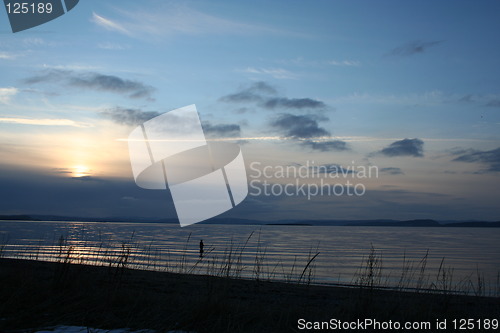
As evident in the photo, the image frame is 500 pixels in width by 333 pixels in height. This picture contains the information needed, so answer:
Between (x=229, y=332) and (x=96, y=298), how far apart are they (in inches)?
103

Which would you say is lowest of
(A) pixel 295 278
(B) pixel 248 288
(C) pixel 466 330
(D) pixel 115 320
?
(A) pixel 295 278

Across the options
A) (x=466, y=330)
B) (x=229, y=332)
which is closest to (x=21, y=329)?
(x=229, y=332)

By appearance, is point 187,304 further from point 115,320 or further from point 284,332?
point 284,332

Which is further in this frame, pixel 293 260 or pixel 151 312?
pixel 293 260

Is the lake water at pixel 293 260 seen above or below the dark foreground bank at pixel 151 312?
below

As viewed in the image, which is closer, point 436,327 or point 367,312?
point 436,327

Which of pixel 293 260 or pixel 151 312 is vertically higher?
pixel 151 312

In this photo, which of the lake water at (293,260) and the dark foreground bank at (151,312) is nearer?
the dark foreground bank at (151,312)

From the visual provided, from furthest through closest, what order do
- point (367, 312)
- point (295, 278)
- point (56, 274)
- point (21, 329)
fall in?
point (295, 278) < point (56, 274) < point (367, 312) < point (21, 329)

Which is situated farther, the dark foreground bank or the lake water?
the lake water

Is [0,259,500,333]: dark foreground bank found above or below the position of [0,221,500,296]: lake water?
above

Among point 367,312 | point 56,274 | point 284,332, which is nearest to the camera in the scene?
point 284,332

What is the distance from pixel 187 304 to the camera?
6.63m

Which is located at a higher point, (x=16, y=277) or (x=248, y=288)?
(x=16, y=277)
